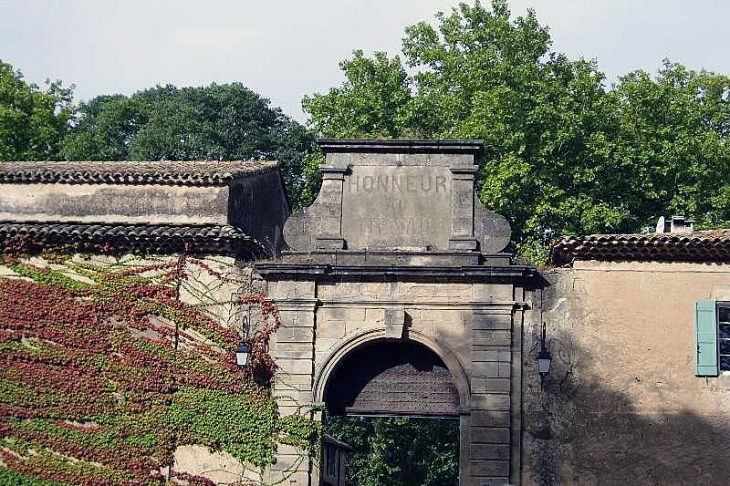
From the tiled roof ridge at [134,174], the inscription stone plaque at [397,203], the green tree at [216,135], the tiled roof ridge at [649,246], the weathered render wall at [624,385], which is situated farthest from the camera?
the green tree at [216,135]

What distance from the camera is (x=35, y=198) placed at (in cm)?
2745

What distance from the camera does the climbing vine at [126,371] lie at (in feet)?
79.0

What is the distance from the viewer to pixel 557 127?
36.4 metres

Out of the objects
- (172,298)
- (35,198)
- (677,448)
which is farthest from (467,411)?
(35,198)

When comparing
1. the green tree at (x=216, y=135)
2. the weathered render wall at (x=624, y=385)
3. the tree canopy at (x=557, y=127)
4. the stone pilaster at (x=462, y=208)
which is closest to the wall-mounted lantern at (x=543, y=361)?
the weathered render wall at (x=624, y=385)

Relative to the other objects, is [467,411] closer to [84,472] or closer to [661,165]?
[84,472]

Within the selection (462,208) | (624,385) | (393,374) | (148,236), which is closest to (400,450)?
(393,374)

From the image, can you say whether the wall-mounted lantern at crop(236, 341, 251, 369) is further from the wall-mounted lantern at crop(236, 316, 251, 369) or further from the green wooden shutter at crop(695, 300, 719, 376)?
the green wooden shutter at crop(695, 300, 719, 376)

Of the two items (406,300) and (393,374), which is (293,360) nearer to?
(393,374)

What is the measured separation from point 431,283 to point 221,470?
17.1ft

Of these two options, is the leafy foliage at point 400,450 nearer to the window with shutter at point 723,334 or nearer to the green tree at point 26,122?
the green tree at point 26,122

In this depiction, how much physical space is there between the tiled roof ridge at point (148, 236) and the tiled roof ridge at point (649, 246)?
621cm

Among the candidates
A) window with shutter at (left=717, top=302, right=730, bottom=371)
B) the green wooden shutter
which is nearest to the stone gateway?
the green wooden shutter

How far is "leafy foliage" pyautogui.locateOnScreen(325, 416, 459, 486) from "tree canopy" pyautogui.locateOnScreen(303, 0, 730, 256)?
8.12m
